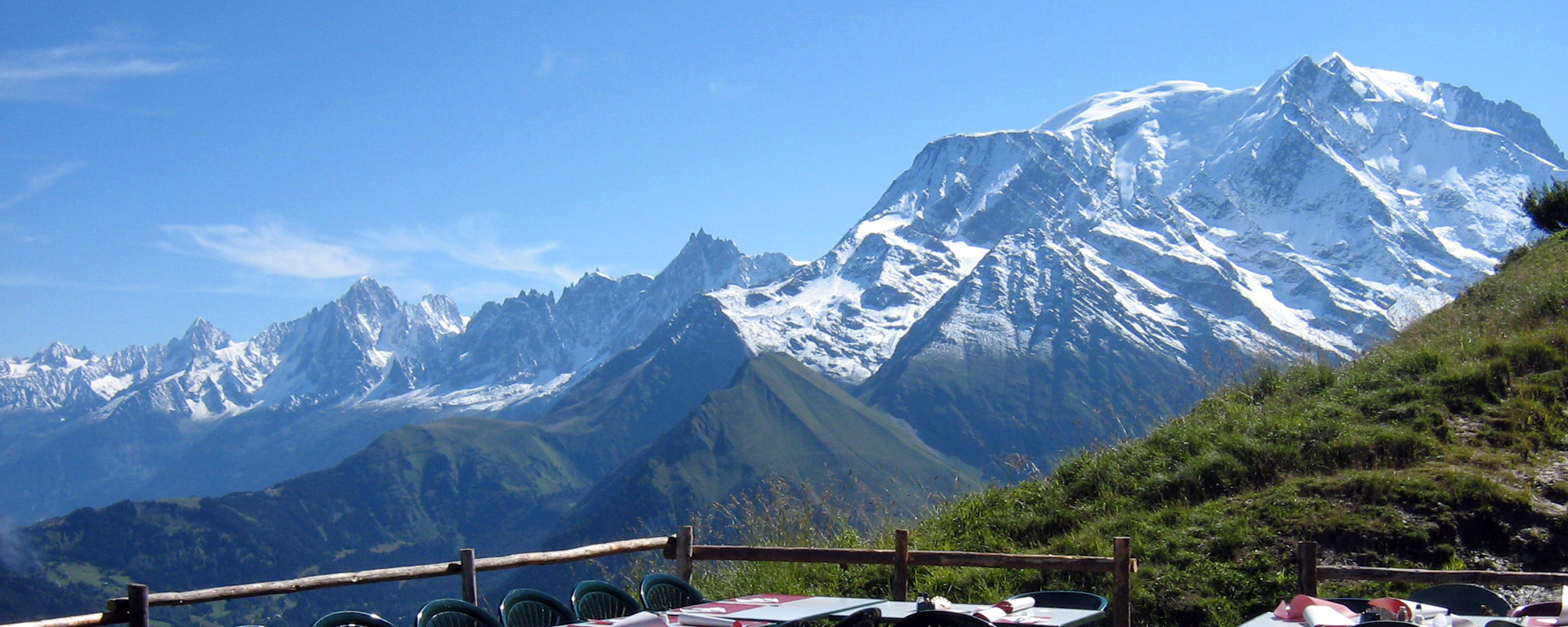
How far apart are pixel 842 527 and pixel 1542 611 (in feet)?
22.7

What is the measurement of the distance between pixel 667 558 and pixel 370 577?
118 inches

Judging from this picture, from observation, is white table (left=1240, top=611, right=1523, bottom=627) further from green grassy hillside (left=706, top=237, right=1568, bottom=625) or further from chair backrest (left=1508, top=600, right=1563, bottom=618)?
green grassy hillside (left=706, top=237, right=1568, bottom=625)

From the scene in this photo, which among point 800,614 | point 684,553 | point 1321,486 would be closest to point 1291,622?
point 800,614

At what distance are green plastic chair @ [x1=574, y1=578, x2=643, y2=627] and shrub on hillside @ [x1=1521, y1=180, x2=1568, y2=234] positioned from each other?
18817mm

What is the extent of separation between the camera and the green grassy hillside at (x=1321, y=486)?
8742 mm

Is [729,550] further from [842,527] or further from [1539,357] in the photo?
[1539,357]

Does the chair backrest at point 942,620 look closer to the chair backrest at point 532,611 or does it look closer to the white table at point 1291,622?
the white table at point 1291,622

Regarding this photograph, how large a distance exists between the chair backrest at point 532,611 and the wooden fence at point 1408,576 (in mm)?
5102

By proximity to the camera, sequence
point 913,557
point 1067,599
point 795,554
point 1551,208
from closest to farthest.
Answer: point 1067,599 → point 913,557 → point 795,554 → point 1551,208

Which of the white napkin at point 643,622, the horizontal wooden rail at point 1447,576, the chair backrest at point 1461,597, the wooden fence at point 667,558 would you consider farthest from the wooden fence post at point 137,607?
the horizontal wooden rail at point 1447,576

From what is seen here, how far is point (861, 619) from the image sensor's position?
519cm

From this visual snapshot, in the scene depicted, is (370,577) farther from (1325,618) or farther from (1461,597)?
(1461,597)

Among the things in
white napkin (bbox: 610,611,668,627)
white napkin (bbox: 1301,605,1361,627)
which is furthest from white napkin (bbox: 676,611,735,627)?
white napkin (bbox: 1301,605,1361,627)

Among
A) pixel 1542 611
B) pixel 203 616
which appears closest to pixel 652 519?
pixel 203 616
